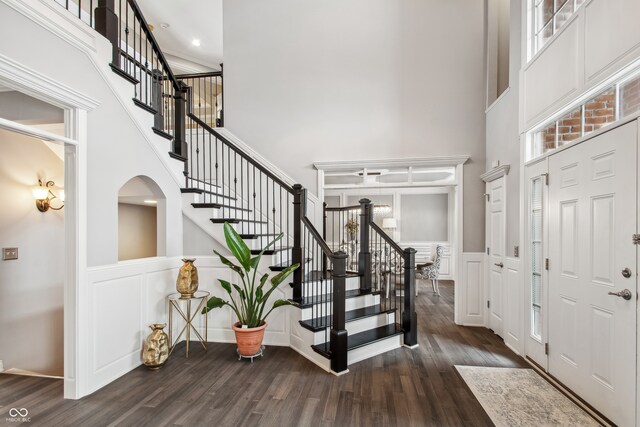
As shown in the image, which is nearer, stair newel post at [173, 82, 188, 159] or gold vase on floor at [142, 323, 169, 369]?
gold vase on floor at [142, 323, 169, 369]

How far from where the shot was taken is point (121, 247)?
15.9ft

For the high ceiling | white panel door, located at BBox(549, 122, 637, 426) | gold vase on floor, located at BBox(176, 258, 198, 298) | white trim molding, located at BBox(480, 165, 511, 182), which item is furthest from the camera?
Answer: the high ceiling

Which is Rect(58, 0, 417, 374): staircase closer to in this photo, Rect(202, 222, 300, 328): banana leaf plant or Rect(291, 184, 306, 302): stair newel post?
Rect(291, 184, 306, 302): stair newel post

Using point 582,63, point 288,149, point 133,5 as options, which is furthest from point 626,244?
point 133,5

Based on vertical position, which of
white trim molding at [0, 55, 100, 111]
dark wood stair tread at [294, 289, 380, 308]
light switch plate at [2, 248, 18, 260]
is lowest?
dark wood stair tread at [294, 289, 380, 308]

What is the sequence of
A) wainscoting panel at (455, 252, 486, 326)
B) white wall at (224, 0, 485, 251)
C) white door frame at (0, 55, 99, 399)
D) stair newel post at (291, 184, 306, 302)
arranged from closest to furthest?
white door frame at (0, 55, 99, 399) → stair newel post at (291, 184, 306, 302) → wainscoting panel at (455, 252, 486, 326) → white wall at (224, 0, 485, 251)

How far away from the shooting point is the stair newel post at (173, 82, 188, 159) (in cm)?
416

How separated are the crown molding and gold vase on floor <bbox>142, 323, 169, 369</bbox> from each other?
3.24m

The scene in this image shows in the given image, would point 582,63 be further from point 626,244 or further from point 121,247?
point 121,247

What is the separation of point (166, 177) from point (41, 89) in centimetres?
155

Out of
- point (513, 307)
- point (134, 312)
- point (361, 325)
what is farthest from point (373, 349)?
point (134, 312)

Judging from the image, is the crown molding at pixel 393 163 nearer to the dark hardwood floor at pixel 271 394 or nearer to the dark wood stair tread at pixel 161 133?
the dark wood stair tread at pixel 161 133

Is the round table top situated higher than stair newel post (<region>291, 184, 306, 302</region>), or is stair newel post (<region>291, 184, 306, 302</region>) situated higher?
stair newel post (<region>291, 184, 306, 302</region>)

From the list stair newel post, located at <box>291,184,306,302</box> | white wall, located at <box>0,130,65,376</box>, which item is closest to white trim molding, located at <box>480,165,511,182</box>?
stair newel post, located at <box>291,184,306,302</box>
